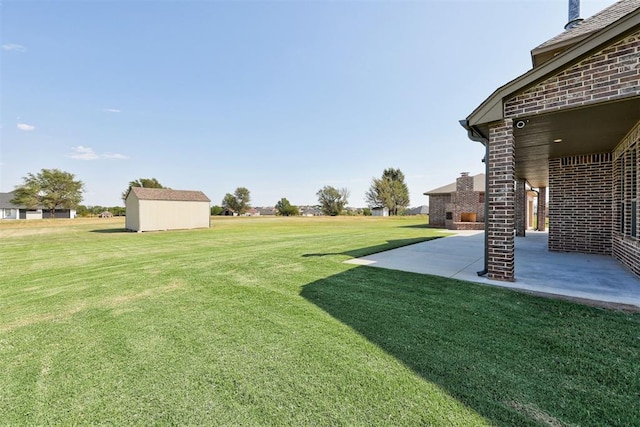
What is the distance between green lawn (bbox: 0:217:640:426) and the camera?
1.84 m

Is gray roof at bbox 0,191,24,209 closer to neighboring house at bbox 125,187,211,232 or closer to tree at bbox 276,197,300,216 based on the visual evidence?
tree at bbox 276,197,300,216

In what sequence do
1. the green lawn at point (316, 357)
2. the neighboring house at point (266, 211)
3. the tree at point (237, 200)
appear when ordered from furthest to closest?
the neighboring house at point (266, 211) → the tree at point (237, 200) → the green lawn at point (316, 357)

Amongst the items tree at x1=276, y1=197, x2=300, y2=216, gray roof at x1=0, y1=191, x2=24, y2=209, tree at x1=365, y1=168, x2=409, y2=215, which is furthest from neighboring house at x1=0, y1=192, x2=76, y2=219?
tree at x1=365, y1=168, x2=409, y2=215

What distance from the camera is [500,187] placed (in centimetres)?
472

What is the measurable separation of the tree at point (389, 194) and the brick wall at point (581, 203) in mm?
48489

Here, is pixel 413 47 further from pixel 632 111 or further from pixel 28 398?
pixel 28 398

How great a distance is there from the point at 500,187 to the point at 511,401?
12.5 ft

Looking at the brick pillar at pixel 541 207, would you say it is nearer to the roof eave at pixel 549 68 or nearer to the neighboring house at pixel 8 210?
the roof eave at pixel 549 68

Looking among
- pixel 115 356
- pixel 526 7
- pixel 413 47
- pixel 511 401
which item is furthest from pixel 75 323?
pixel 413 47

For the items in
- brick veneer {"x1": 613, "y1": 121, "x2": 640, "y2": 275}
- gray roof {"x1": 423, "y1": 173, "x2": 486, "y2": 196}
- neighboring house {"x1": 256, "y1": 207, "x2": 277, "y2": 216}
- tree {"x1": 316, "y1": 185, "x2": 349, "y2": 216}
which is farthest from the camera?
neighboring house {"x1": 256, "y1": 207, "x2": 277, "y2": 216}

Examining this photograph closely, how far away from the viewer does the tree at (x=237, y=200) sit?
3046 inches

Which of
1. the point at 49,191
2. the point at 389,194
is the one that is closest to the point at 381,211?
the point at 389,194

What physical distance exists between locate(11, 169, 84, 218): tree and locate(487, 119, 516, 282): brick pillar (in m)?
68.9

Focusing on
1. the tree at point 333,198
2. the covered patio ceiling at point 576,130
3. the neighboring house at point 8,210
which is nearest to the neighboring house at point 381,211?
the tree at point 333,198
